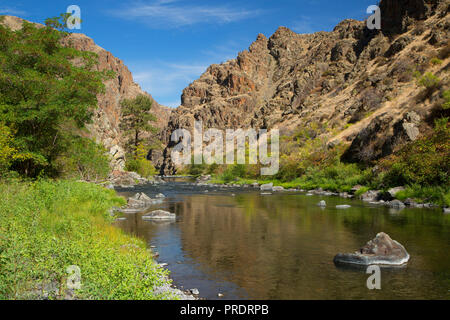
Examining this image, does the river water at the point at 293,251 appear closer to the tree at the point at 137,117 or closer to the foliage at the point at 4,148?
the foliage at the point at 4,148

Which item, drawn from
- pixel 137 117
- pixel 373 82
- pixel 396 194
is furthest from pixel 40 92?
pixel 373 82

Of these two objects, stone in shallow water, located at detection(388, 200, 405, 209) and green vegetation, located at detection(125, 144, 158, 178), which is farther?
green vegetation, located at detection(125, 144, 158, 178)

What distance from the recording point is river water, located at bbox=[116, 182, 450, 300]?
962cm

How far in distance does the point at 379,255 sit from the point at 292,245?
162 inches

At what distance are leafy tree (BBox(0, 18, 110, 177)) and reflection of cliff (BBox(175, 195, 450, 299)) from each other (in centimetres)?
979

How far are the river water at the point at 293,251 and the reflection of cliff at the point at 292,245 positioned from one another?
0.03 m

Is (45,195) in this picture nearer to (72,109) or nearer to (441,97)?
(72,109)

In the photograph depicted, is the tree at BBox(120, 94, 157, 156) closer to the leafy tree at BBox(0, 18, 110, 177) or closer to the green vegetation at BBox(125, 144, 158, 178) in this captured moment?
the green vegetation at BBox(125, 144, 158, 178)

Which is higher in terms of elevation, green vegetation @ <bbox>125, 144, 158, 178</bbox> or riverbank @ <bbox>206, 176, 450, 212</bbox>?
green vegetation @ <bbox>125, 144, 158, 178</bbox>

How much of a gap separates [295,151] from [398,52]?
3633cm

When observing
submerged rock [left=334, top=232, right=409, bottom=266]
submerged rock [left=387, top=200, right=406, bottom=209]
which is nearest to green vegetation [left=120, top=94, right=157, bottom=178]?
submerged rock [left=387, top=200, right=406, bottom=209]

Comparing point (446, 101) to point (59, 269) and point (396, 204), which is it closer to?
point (396, 204)

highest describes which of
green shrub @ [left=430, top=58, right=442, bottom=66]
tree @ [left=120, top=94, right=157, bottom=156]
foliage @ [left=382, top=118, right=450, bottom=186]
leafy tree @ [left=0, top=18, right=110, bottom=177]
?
green shrub @ [left=430, top=58, right=442, bottom=66]

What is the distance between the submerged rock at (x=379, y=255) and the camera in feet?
38.5
